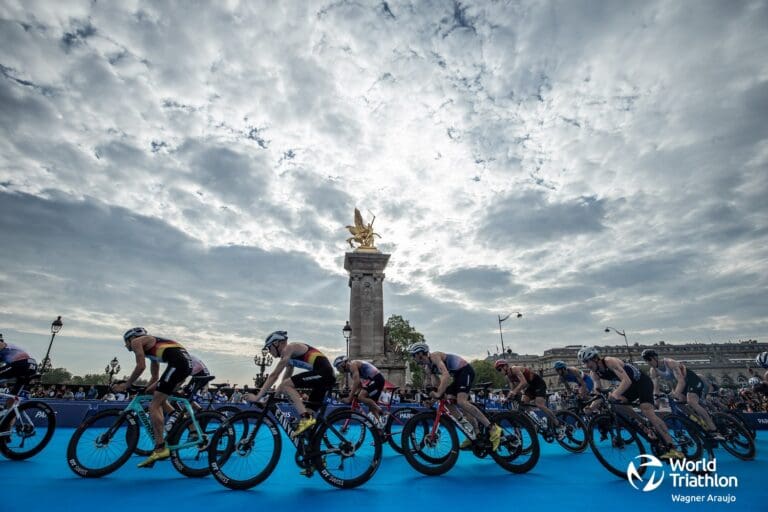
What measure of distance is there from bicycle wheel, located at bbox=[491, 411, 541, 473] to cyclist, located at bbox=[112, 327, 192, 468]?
211 inches

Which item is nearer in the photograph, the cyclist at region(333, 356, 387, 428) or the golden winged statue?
the cyclist at region(333, 356, 387, 428)

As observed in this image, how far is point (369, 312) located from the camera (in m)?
31.5

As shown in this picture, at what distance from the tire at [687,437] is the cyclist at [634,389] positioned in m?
0.41

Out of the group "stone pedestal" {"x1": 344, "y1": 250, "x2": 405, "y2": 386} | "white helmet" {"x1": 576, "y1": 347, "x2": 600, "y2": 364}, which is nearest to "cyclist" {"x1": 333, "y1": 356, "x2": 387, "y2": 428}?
"white helmet" {"x1": 576, "y1": 347, "x2": 600, "y2": 364}

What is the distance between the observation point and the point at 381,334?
1224 inches

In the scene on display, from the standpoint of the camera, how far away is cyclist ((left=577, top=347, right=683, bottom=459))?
5.99 meters

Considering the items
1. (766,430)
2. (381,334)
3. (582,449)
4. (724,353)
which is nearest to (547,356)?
(724,353)

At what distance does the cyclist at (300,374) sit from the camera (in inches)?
206

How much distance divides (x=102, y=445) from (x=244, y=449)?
2349 millimetres

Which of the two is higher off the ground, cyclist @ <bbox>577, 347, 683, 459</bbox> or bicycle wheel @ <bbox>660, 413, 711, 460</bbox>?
cyclist @ <bbox>577, 347, 683, 459</bbox>

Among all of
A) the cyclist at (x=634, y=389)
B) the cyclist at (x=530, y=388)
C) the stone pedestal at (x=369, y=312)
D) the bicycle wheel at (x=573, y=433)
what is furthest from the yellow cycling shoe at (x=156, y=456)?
the stone pedestal at (x=369, y=312)

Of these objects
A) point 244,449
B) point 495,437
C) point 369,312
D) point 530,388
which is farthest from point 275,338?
point 369,312

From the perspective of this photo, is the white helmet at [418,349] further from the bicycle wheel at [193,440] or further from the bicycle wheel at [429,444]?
the bicycle wheel at [193,440]

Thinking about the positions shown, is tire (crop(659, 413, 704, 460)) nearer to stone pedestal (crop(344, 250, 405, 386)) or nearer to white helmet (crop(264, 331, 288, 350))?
white helmet (crop(264, 331, 288, 350))
